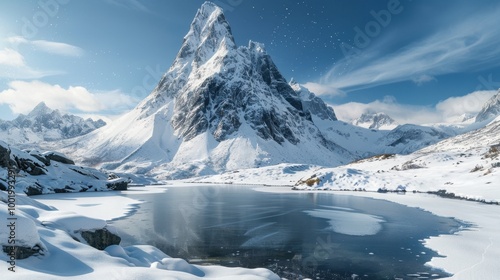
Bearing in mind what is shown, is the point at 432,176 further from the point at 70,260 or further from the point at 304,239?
the point at 70,260

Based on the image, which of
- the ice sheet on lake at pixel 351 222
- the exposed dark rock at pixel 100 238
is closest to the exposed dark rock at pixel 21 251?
the exposed dark rock at pixel 100 238

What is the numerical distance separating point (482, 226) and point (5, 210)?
28.4 m

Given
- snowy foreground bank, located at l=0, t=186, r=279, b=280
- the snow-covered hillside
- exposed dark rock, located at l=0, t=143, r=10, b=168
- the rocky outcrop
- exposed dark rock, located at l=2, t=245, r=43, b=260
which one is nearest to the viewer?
snowy foreground bank, located at l=0, t=186, r=279, b=280

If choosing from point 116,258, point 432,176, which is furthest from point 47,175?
point 432,176

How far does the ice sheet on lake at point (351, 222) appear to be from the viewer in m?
22.9

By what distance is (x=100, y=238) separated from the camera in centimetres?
1372

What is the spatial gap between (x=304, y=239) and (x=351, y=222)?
8.36 m

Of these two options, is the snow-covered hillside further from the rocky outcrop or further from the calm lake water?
the rocky outcrop

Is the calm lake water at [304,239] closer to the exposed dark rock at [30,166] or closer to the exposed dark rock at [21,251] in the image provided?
the exposed dark rock at [21,251]

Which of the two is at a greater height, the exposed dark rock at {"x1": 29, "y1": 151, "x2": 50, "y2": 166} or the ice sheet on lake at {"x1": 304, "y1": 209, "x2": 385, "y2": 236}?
the exposed dark rock at {"x1": 29, "y1": 151, "x2": 50, "y2": 166}

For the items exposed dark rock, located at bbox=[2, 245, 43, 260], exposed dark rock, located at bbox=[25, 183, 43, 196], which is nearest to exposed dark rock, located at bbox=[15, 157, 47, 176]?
exposed dark rock, located at bbox=[25, 183, 43, 196]

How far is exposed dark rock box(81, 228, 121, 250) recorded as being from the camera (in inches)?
516

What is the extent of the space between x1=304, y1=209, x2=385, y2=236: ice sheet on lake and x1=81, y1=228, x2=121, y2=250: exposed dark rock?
49.3 feet

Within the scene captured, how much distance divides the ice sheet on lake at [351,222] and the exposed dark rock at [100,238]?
1502cm
